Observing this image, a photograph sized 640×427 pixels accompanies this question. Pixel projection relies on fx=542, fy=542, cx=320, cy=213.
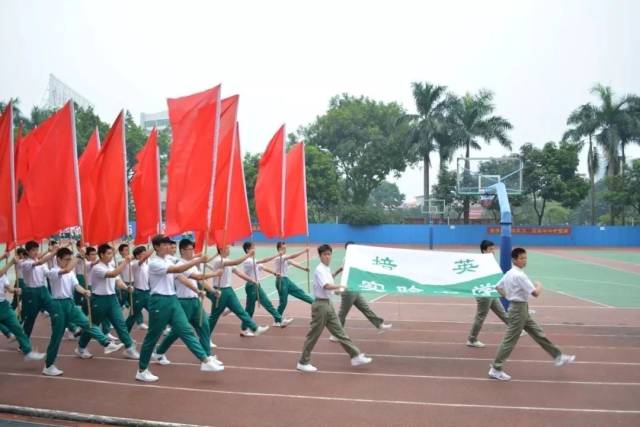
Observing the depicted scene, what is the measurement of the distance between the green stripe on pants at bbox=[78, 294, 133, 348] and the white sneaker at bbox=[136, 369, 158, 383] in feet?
4.17

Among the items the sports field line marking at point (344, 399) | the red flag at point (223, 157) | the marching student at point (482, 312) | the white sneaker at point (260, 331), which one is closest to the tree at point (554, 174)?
the marching student at point (482, 312)

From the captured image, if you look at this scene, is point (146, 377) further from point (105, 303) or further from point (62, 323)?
point (105, 303)

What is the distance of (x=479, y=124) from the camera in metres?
34.7

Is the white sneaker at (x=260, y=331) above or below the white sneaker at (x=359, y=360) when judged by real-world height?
below

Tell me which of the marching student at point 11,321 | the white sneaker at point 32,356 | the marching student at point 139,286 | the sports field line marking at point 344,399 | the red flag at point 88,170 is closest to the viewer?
the sports field line marking at point 344,399

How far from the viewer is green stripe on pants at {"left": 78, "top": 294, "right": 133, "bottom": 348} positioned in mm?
7551

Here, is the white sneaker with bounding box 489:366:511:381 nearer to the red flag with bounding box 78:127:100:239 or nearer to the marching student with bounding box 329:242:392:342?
the marching student with bounding box 329:242:392:342

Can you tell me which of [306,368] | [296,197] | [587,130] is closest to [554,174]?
[587,130]

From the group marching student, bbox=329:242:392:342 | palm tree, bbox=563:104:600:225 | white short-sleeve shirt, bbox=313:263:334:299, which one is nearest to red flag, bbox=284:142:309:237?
marching student, bbox=329:242:392:342

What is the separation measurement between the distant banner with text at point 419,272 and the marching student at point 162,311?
2.23 metres

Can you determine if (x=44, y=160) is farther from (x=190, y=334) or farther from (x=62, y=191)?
(x=190, y=334)

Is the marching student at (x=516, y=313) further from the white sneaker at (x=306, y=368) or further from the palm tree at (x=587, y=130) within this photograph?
the palm tree at (x=587, y=130)

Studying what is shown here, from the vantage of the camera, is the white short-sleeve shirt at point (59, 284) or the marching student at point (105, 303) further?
the marching student at point (105, 303)

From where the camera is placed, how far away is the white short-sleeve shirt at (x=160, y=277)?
632cm
